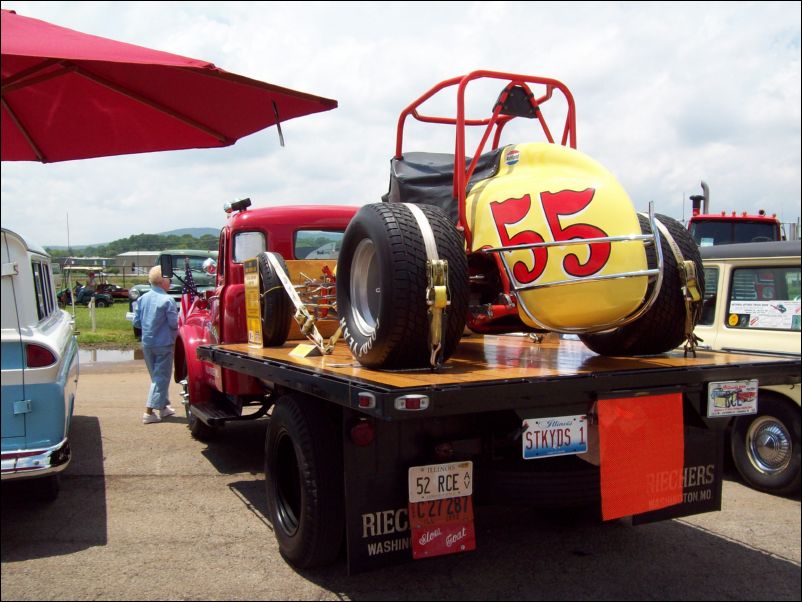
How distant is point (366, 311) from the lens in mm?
3641

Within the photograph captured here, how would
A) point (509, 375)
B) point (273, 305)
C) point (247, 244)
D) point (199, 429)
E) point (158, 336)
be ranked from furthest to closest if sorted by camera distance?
point (158, 336), point (199, 429), point (247, 244), point (273, 305), point (509, 375)

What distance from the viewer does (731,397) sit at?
11.1 feet

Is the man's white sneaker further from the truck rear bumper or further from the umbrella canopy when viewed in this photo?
the truck rear bumper

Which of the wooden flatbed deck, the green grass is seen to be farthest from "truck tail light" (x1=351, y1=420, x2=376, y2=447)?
the green grass

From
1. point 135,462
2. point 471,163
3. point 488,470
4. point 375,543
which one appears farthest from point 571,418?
point 135,462

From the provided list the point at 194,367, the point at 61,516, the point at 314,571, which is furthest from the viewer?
the point at 194,367

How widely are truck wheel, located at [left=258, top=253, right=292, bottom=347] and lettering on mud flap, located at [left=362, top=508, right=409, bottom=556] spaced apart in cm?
206

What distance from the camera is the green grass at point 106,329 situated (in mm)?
14242

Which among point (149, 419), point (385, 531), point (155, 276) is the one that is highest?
point (155, 276)

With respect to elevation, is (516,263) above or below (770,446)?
above

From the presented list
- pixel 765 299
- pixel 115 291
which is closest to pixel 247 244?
pixel 765 299

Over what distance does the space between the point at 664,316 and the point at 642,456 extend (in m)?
0.92

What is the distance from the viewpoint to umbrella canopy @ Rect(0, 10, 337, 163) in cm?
332

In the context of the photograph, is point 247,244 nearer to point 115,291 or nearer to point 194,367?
point 194,367
